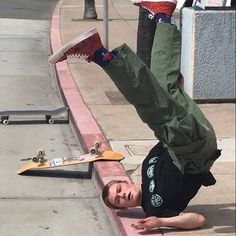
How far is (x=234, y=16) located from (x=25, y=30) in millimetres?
9040

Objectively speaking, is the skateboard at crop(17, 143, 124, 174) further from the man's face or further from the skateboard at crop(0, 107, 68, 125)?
the skateboard at crop(0, 107, 68, 125)

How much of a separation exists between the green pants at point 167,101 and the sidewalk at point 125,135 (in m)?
0.51

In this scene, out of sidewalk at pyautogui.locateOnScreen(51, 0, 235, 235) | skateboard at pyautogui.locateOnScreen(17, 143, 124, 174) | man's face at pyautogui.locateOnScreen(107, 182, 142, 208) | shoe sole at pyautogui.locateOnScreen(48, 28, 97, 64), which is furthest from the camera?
skateboard at pyautogui.locateOnScreen(17, 143, 124, 174)

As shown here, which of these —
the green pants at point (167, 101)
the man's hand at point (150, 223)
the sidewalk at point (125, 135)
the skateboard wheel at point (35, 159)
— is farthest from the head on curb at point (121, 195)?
the skateboard wheel at point (35, 159)

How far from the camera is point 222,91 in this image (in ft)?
26.1

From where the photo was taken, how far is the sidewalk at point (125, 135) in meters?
4.70

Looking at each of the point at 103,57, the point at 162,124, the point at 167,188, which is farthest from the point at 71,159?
the point at 103,57

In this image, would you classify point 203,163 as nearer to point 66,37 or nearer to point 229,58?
point 229,58

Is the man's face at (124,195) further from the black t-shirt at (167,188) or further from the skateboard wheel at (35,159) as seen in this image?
the skateboard wheel at (35,159)

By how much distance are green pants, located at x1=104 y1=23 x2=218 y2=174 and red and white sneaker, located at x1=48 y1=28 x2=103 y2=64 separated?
4.8 inches

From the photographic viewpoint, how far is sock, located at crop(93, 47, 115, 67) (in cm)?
387

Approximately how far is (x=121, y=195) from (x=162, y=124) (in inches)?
28.0

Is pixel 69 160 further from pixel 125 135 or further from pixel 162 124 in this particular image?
pixel 162 124

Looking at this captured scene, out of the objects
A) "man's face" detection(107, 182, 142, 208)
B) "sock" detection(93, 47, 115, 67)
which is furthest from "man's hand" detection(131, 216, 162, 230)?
"sock" detection(93, 47, 115, 67)
